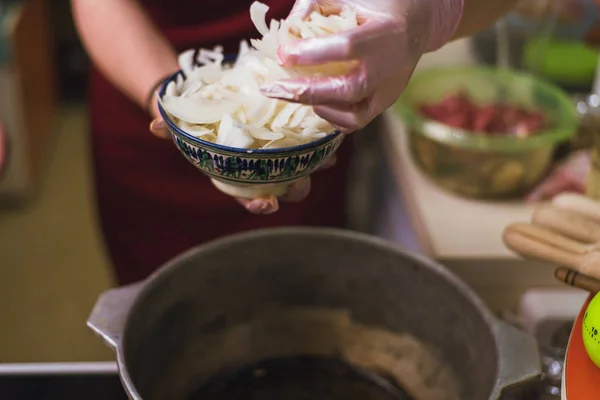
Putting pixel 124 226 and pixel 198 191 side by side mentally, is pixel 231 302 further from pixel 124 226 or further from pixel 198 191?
pixel 124 226

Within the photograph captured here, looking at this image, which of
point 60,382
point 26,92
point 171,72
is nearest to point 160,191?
point 171,72

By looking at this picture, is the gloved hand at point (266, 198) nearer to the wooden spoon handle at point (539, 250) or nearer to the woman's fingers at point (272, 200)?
the woman's fingers at point (272, 200)

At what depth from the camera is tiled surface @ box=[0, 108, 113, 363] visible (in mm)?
1676

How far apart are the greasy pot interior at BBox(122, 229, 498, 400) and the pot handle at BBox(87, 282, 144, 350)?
14mm

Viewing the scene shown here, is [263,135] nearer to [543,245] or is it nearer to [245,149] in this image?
[245,149]

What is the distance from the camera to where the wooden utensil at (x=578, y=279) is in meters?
0.57

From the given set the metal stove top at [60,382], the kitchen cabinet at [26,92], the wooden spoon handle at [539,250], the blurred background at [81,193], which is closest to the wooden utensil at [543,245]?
the wooden spoon handle at [539,250]

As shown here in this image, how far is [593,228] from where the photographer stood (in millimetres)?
627

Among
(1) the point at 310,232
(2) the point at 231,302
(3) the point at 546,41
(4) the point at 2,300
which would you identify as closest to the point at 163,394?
(2) the point at 231,302

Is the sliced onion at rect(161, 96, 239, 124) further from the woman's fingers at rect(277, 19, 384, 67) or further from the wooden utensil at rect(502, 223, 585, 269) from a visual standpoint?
the wooden utensil at rect(502, 223, 585, 269)

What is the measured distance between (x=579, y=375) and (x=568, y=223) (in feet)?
0.58

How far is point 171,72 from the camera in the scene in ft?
2.62

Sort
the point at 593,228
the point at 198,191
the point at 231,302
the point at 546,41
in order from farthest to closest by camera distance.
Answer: the point at 546,41, the point at 198,191, the point at 231,302, the point at 593,228

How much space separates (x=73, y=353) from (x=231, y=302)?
3.50ft
